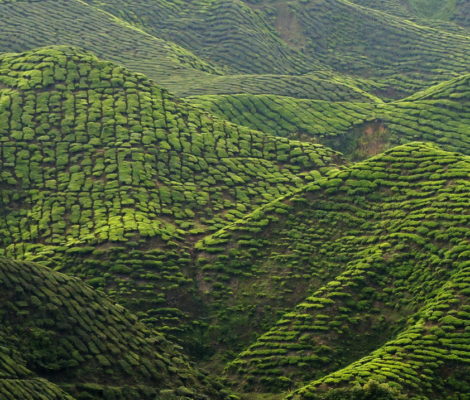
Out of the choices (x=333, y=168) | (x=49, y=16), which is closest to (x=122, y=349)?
(x=333, y=168)

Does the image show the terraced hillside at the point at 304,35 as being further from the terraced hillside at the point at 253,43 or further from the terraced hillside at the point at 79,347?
the terraced hillside at the point at 79,347

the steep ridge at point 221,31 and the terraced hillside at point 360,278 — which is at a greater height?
the steep ridge at point 221,31

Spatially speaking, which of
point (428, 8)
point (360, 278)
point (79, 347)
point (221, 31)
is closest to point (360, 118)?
point (221, 31)

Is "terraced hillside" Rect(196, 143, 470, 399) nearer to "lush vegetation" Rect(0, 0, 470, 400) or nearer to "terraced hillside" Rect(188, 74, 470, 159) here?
"lush vegetation" Rect(0, 0, 470, 400)

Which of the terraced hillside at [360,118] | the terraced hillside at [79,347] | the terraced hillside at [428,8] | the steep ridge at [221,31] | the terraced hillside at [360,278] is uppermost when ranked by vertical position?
the terraced hillside at [428,8]

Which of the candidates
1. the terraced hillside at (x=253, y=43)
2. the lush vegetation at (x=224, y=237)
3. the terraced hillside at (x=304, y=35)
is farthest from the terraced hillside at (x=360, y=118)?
the terraced hillside at (x=304, y=35)

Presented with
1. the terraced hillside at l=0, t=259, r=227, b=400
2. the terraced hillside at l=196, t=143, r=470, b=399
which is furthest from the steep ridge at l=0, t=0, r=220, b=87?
the terraced hillside at l=0, t=259, r=227, b=400
